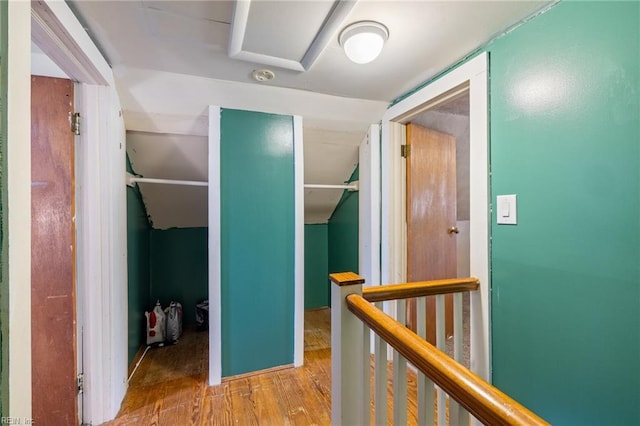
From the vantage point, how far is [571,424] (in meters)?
1.04

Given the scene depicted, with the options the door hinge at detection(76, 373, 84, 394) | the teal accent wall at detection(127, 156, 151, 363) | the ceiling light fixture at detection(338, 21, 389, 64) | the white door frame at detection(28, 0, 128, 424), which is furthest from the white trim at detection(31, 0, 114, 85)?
the door hinge at detection(76, 373, 84, 394)

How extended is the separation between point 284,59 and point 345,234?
1.79 meters

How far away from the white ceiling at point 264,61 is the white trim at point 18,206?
1.92ft

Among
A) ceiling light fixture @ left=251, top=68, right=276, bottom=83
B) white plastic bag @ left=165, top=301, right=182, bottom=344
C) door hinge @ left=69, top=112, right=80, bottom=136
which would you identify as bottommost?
white plastic bag @ left=165, top=301, right=182, bottom=344

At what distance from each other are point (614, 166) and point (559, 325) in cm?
63

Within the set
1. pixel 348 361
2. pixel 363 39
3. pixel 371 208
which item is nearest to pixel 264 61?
pixel 363 39

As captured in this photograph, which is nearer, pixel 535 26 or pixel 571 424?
pixel 571 424

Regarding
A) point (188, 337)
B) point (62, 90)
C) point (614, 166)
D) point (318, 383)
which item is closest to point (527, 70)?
point (614, 166)

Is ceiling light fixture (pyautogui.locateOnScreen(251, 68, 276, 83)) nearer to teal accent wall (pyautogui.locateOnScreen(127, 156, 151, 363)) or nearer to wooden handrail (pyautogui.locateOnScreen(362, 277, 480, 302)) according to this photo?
teal accent wall (pyautogui.locateOnScreen(127, 156, 151, 363))

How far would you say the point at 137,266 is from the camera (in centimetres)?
212

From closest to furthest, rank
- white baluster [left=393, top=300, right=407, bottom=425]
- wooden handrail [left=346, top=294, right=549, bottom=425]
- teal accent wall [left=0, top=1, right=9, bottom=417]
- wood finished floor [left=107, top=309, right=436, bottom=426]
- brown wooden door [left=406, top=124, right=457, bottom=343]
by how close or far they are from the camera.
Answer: wooden handrail [left=346, top=294, right=549, bottom=425], teal accent wall [left=0, top=1, right=9, bottom=417], white baluster [left=393, top=300, right=407, bottom=425], wood finished floor [left=107, top=309, right=436, bottom=426], brown wooden door [left=406, top=124, right=457, bottom=343]

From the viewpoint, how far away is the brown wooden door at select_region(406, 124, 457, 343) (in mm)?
2068

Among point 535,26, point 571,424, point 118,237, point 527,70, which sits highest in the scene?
point 535,26

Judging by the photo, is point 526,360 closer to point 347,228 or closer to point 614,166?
point 614,166
